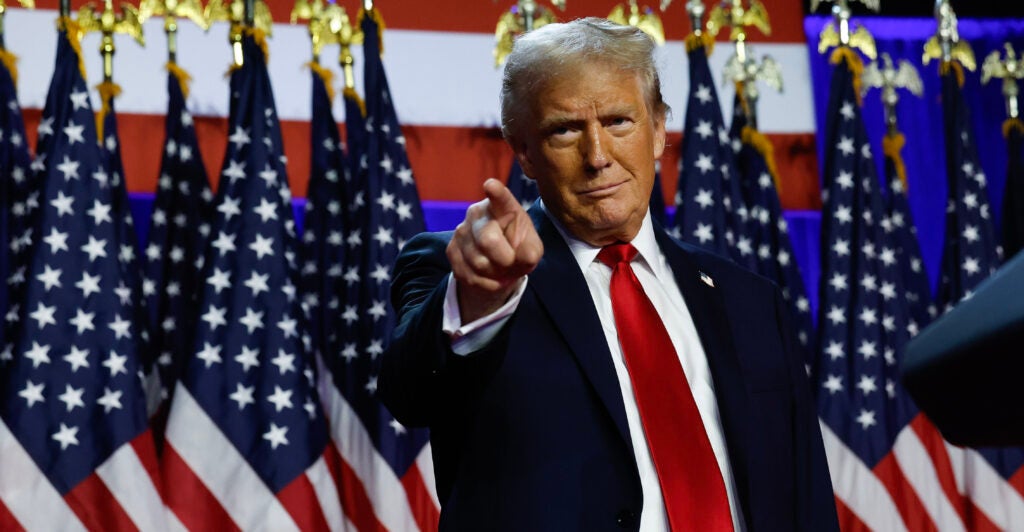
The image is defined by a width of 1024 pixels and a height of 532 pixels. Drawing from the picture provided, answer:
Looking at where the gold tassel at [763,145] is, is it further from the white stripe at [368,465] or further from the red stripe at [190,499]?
the red stripe at [190,499]

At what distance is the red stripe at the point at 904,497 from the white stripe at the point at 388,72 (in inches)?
49.9

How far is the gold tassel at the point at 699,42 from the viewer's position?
13.3 feet

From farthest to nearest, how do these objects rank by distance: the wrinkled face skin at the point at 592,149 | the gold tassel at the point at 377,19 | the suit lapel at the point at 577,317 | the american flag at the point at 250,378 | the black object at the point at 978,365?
the gold tassel at the point at 377,19 < the american flag at the point at 250,378 < the wrinkled face skin at the point at 592,149 < the suit lapel at the point at 577,317 < the black object at the point at 978,365

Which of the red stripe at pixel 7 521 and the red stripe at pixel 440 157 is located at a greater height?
the red stripe at pixel 440 157

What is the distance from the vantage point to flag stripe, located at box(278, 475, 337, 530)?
339 centimetres

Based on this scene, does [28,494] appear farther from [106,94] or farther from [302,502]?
[106,94]

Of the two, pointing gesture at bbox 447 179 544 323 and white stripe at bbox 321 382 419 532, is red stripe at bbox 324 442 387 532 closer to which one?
white stripe at bbox 321 382 419 532

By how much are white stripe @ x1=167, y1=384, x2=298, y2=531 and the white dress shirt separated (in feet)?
6.49

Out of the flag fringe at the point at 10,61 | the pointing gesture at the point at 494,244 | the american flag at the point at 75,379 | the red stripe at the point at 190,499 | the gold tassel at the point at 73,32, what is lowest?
the red stripe at the point at 190,499

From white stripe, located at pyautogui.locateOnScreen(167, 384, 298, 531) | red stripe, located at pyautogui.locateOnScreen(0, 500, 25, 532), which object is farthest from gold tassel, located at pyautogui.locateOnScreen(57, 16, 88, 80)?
red stripe, located at pyautogui.locateOnScreen(0, 500, 25, 532)

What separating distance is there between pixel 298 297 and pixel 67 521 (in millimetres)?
920

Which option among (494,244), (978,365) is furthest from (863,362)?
(978,365)

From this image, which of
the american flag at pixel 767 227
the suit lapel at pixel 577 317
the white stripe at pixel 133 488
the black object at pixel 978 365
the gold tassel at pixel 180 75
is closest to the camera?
the black object at pixel 978 365

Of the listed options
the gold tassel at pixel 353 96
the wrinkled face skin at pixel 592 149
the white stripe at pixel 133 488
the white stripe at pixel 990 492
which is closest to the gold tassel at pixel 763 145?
the white stripe at pixel 990 492
